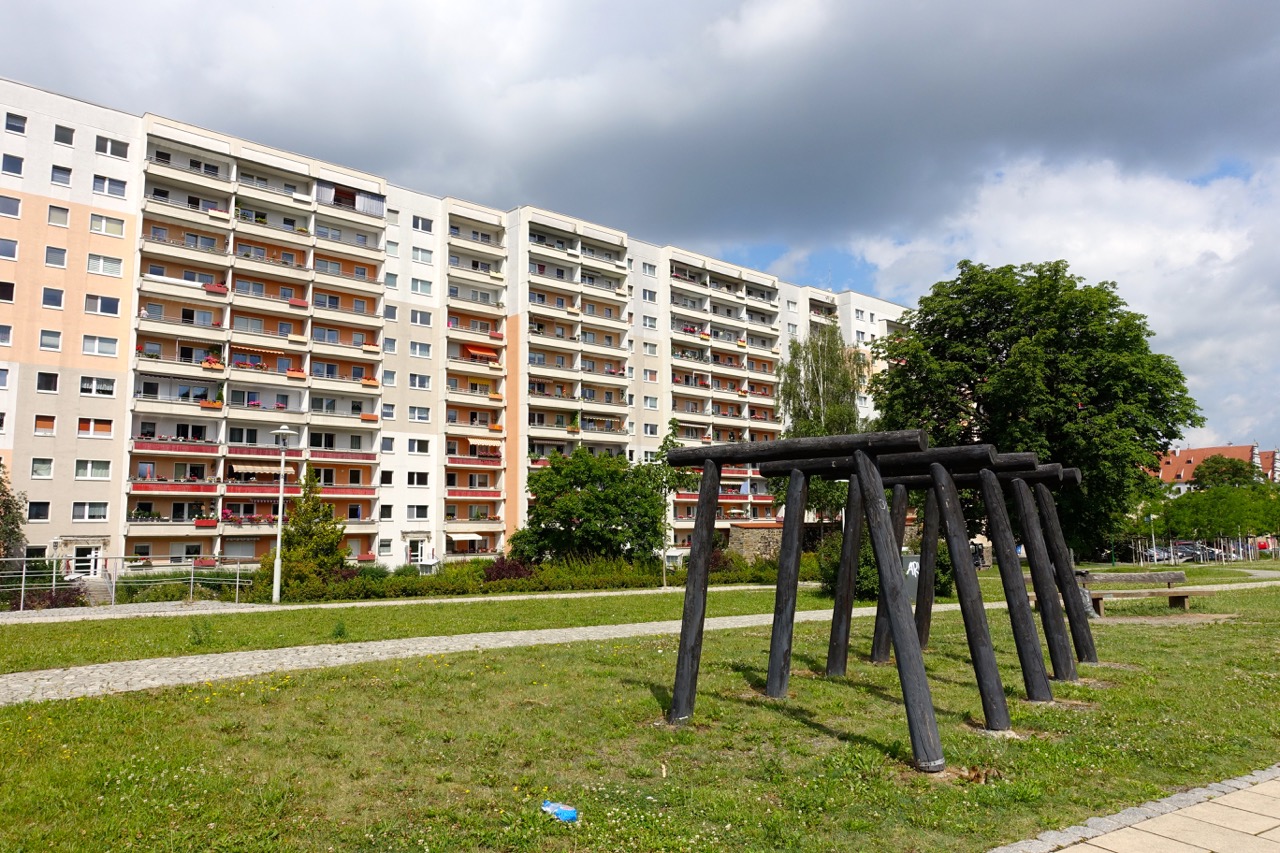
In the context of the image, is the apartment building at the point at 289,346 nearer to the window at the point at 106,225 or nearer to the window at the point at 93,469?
the window at the point at 106,225

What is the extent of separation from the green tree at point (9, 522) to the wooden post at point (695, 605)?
4084 centimetres

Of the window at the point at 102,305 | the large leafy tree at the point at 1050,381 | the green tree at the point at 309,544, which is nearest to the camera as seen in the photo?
the large leafy tree at the point at 1050,381

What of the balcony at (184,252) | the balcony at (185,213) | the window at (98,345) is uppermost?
the balcony at (185,213)

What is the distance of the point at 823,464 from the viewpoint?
9602 millimetres

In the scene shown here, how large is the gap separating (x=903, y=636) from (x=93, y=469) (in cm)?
4953

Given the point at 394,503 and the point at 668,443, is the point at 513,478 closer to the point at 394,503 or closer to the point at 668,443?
the point at 394,503

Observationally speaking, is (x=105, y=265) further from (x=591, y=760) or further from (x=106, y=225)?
(x=591, y=760)

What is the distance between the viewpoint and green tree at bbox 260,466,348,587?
29.7m

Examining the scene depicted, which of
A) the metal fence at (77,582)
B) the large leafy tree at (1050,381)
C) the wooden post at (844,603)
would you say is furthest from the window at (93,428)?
the wooden post at (844,603)

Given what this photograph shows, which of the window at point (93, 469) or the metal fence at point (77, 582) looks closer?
the metal fence at point (77, 582)

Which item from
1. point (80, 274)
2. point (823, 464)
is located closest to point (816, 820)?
point (823, 464)

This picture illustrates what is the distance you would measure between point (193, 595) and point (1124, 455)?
29615 mm

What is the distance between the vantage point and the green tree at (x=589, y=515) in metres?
39.3

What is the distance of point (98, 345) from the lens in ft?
152
